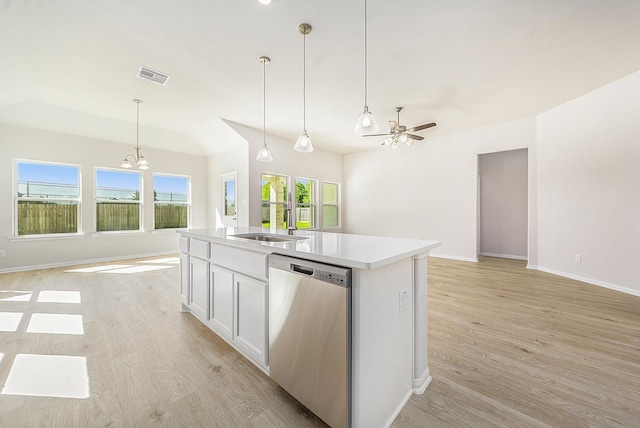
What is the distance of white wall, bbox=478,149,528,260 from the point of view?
18.6ft

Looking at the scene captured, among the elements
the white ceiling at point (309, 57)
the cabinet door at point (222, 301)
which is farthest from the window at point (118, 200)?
the cabinet door at point (222, 301)

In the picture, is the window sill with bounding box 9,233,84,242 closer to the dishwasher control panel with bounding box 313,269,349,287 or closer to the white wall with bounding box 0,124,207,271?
the white wall with bounding box 0,124,207,271

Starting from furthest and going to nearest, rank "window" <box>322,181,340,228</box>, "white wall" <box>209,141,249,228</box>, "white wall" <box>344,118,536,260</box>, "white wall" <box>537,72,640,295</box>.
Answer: "window" <box>322,181,340,228</box>, "white wall" <box>209,141,249,228</box>, "white wall" <box>344,118,536,260</box>, "white wall" <box>537,72,640,295</box>

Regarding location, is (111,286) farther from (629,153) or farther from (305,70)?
(629,153)

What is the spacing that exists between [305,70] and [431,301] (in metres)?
3.29

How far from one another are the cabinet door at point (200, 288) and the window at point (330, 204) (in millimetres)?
4947

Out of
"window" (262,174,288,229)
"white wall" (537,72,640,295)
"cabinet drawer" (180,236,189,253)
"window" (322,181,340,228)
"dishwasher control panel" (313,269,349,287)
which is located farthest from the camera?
"window" (322,181,340,228)

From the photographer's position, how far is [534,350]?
1997mm

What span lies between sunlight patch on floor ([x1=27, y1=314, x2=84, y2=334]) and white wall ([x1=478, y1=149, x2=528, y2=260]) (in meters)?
7.13

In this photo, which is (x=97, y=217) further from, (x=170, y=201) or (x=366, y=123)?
(x=366, y=123)

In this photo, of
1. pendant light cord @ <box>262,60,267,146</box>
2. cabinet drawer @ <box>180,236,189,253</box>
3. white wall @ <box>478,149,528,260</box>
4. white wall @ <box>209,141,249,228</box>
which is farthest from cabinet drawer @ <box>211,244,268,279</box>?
white wall @ <box>478,149,528,260</box>

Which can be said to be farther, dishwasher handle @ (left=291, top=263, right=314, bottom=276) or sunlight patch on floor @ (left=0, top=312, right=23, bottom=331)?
sunlight patch on floor @ (left=0, top=312, right=23, bottom=331)

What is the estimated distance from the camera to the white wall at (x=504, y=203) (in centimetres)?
566

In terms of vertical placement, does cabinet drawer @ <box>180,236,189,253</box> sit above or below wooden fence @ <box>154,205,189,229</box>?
below
